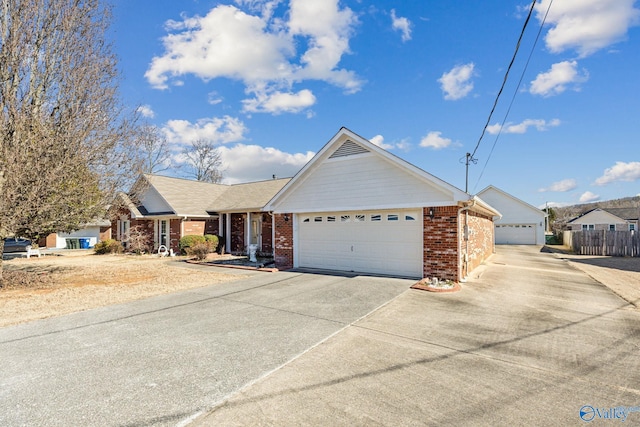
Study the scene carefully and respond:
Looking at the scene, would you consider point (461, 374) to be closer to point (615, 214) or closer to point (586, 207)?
point (615, 214)

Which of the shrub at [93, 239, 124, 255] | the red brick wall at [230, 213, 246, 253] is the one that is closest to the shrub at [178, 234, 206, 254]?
the red brick wall at [230, 213, 246, 253]

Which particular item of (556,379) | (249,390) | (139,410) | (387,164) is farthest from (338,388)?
(387,164)

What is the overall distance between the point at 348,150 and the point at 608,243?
20.4m

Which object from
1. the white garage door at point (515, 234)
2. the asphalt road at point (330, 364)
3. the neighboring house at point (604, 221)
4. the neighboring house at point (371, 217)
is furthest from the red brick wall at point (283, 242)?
the neighboring house at point (604, 221)

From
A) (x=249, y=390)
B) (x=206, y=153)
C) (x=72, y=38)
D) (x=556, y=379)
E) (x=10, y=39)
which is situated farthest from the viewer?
(x=206, y=153)

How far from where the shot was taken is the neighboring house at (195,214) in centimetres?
1881

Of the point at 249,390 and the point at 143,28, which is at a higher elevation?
the point at 143,28

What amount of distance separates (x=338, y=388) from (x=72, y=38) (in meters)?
13.4

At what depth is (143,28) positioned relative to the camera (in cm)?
1091

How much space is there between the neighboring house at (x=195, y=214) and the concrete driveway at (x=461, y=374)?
44.7 feet

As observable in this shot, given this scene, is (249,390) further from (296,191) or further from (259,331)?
(296,191)

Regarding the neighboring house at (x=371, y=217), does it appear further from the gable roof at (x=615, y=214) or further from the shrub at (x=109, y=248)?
the gable roof at (x=615, y=214)

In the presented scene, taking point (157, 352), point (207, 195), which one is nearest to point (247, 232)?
point (207, 195)

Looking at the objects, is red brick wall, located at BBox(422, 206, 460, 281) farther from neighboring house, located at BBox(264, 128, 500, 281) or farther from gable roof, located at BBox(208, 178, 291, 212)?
gable roof, located at BBox(208, 178, 291, 212)
